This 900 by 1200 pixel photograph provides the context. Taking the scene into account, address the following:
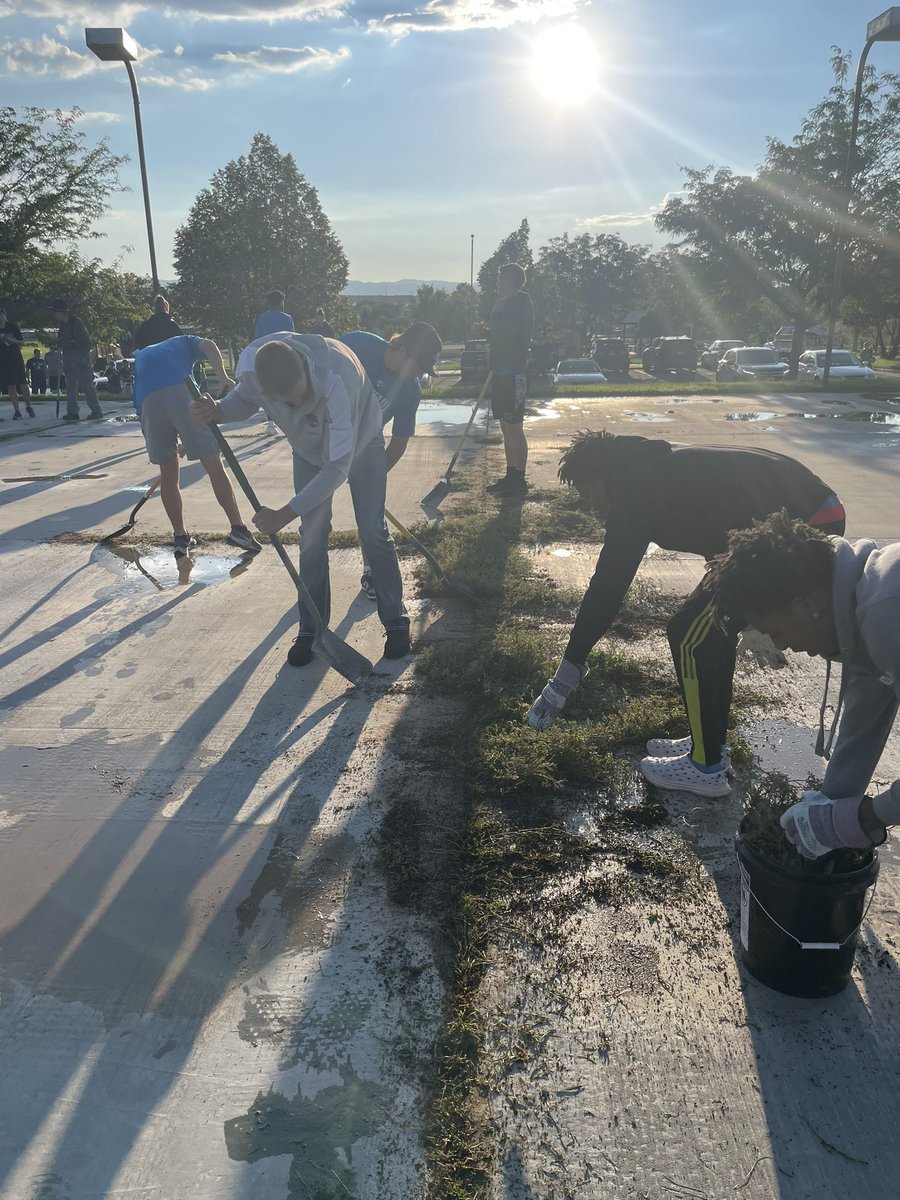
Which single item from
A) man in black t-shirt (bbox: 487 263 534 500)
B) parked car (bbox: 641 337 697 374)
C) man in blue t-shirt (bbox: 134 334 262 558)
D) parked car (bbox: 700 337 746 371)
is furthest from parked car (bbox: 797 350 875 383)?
man in blue t-shirt (bbox: 134 334 262 558)

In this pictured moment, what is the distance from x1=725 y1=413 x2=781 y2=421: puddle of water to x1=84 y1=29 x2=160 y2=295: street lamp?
9.03 m

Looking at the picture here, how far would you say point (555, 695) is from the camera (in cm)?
340

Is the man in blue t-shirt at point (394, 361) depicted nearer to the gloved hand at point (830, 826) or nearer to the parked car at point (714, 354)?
the gloved hand at point (830, 826)

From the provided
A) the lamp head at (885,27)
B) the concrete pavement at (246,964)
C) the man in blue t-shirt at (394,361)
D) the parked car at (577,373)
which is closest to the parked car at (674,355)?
the parked car at (577,373)

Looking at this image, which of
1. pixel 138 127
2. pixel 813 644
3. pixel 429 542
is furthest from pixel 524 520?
pixel 138 127

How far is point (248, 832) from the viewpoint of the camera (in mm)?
2881

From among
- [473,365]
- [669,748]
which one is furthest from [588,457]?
[473,365]

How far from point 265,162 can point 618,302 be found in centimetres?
4129

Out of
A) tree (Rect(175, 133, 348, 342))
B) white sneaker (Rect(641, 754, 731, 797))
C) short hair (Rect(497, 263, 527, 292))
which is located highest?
tree (Rect(175, 133, 348, 342))

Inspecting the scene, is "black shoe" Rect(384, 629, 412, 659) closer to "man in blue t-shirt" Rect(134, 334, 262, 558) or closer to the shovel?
the shovel

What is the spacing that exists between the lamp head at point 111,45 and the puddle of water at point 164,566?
32.2 feet

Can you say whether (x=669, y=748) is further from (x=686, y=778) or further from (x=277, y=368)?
(x=277, y=368)

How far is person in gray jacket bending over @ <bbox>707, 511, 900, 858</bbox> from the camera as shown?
1834 mm

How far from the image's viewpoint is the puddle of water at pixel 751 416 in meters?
12.9
